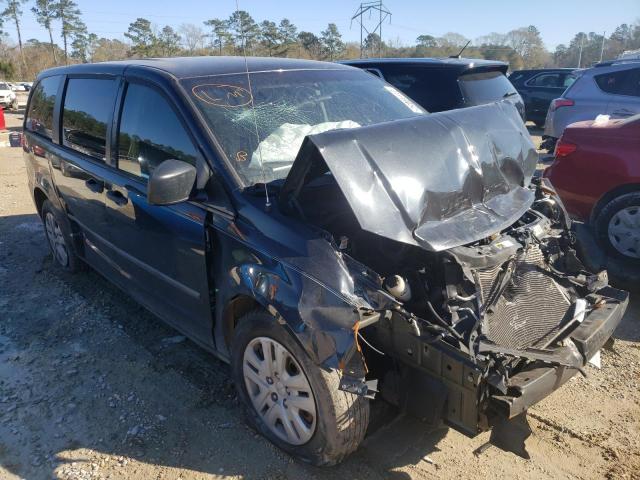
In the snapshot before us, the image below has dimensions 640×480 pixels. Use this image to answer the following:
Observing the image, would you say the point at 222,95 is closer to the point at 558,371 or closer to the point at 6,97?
the point at 558,371

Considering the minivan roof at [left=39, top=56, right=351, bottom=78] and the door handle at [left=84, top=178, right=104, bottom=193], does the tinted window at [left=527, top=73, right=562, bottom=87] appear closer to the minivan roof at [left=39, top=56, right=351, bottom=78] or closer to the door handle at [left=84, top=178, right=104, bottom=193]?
the minivan roof at [left=39, top=56, right=351, bottom=78]

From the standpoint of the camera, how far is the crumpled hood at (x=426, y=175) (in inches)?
91.7

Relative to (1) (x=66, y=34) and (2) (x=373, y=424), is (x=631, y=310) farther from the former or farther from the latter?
(1) (x=66, y=34)

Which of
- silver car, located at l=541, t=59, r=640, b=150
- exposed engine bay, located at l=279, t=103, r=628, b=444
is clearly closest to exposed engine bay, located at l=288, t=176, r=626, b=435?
exposed engine bay, located at l=279, t=103, r=628, b=444

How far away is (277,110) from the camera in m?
3.12

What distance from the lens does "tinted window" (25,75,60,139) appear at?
462 centimetres

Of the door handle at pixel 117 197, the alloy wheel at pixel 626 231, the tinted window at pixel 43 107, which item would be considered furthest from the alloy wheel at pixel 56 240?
the alloy wheel at pixel 626 231

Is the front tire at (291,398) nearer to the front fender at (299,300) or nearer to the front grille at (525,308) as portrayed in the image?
the front fender at (299,300)

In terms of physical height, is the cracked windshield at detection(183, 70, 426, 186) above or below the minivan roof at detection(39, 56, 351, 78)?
below

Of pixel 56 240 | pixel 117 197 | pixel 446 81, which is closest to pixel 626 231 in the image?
pixel 446 81

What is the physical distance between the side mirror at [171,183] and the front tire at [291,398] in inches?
27.8

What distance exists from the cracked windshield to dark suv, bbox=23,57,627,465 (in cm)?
1

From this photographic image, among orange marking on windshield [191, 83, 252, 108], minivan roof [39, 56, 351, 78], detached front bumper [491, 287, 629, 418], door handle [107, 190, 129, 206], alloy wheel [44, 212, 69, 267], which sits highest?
minivan roof [39, 56, 351, 78]

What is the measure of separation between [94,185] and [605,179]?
423 cm
